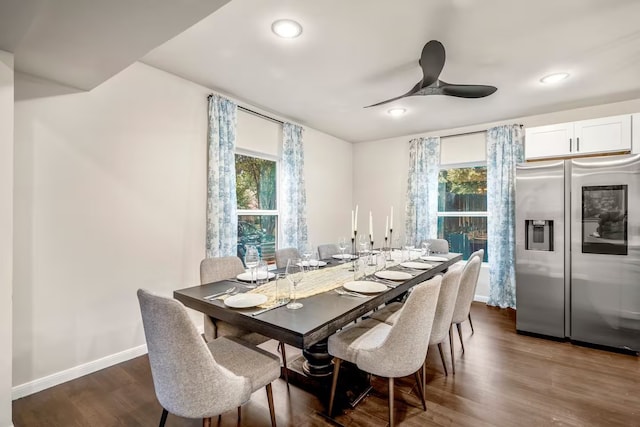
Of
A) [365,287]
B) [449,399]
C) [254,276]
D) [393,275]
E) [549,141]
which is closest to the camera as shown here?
[365,287]

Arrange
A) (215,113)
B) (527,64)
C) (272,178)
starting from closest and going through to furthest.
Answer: (527,64)
(215,113)
(272,178)

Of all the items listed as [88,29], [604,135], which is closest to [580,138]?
[604,135]

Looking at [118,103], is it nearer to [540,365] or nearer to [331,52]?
[331,52]

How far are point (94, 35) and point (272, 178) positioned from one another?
105 inches

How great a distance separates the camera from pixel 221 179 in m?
3.24

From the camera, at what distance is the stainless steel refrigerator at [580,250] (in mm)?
2904

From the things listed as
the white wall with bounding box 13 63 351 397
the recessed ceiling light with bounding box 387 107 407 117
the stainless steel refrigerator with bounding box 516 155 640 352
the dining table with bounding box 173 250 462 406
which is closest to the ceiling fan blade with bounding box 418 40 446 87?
the recessed ceiling light with bounding box 387 107 407 117

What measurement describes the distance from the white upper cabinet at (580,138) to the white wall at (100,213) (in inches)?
151

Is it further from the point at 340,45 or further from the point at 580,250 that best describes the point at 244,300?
the point at 580,250

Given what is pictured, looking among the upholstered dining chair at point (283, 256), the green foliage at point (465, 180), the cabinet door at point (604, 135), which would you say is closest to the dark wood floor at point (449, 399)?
the upholstered dining chair at point (283, 256)

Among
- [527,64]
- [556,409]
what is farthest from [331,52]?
[556,409]

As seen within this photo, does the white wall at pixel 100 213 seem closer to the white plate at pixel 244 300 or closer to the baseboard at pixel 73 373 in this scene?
the baseboard at pixel 73 373

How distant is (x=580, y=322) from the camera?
308cm

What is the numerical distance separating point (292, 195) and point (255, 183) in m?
0.56
